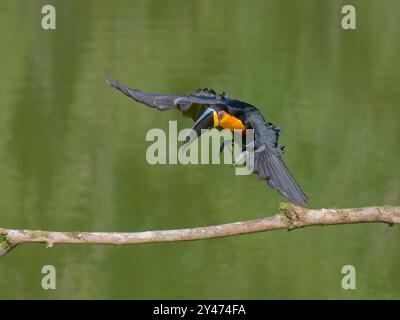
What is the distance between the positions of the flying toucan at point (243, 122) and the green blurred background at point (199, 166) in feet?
8.76

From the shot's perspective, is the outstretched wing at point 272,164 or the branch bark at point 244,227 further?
the outstretched wing at point 272,164

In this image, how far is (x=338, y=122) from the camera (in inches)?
322

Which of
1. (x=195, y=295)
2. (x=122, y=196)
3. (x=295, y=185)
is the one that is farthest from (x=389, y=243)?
(x=295, y=185)

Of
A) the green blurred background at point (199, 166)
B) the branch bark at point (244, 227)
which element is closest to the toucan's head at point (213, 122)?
the branch bark at point (244, 227)

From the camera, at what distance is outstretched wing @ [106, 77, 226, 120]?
4.02 meters

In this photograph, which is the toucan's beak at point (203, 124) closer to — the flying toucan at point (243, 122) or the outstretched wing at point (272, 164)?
the flying toucan at point (243, 122)

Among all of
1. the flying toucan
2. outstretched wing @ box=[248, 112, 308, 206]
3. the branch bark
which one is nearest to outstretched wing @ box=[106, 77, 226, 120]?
the flying toucan

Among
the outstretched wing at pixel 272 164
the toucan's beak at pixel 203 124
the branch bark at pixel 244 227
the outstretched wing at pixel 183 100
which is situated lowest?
the branch bark at pixel 244 227

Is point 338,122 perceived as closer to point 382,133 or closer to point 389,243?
point 382,133

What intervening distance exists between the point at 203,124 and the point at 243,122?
0.59 ft

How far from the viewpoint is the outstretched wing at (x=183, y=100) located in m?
4.02

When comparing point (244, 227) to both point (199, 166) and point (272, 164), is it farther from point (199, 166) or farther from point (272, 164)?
point (199, 166)

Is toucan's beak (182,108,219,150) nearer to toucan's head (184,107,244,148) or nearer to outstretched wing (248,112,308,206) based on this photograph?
toucan's head (184,107,244,148)

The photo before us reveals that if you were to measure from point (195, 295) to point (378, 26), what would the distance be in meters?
5.03
